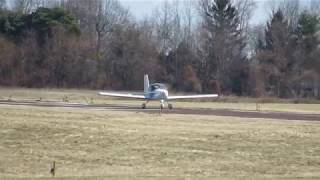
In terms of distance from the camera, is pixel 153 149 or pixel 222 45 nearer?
pixel 153 149

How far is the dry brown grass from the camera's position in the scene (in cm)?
1780

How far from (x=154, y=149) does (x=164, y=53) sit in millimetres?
81952

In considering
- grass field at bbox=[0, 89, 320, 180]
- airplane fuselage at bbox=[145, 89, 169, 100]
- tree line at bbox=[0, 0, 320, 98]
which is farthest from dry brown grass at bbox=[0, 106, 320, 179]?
tree line at bbox=[0, 0, 320, 98]

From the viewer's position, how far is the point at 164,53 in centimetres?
10375

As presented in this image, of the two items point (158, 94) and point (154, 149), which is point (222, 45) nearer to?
point (158, 94)

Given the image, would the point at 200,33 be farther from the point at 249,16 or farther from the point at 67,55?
the point at 67,55

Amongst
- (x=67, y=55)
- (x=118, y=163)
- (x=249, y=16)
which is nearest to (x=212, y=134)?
(x=118, y=163)

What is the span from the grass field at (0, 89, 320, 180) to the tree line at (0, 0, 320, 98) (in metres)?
61.7

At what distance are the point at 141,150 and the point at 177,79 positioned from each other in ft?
250

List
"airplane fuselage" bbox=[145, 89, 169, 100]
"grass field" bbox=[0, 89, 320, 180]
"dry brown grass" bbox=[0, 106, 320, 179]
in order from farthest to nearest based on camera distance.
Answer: "airplane fuselage" bbox=[145, 89, 169, 100] → "dry brown grass" bbox=[0, 106, 320, 179] → "grass field" bbox=[0, 89, 320, 180]

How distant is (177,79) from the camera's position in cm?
9806

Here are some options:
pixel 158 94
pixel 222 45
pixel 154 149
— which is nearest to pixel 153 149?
pixel 154 149

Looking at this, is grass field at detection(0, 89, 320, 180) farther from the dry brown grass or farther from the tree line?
the tree line

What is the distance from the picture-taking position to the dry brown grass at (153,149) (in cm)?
1780
